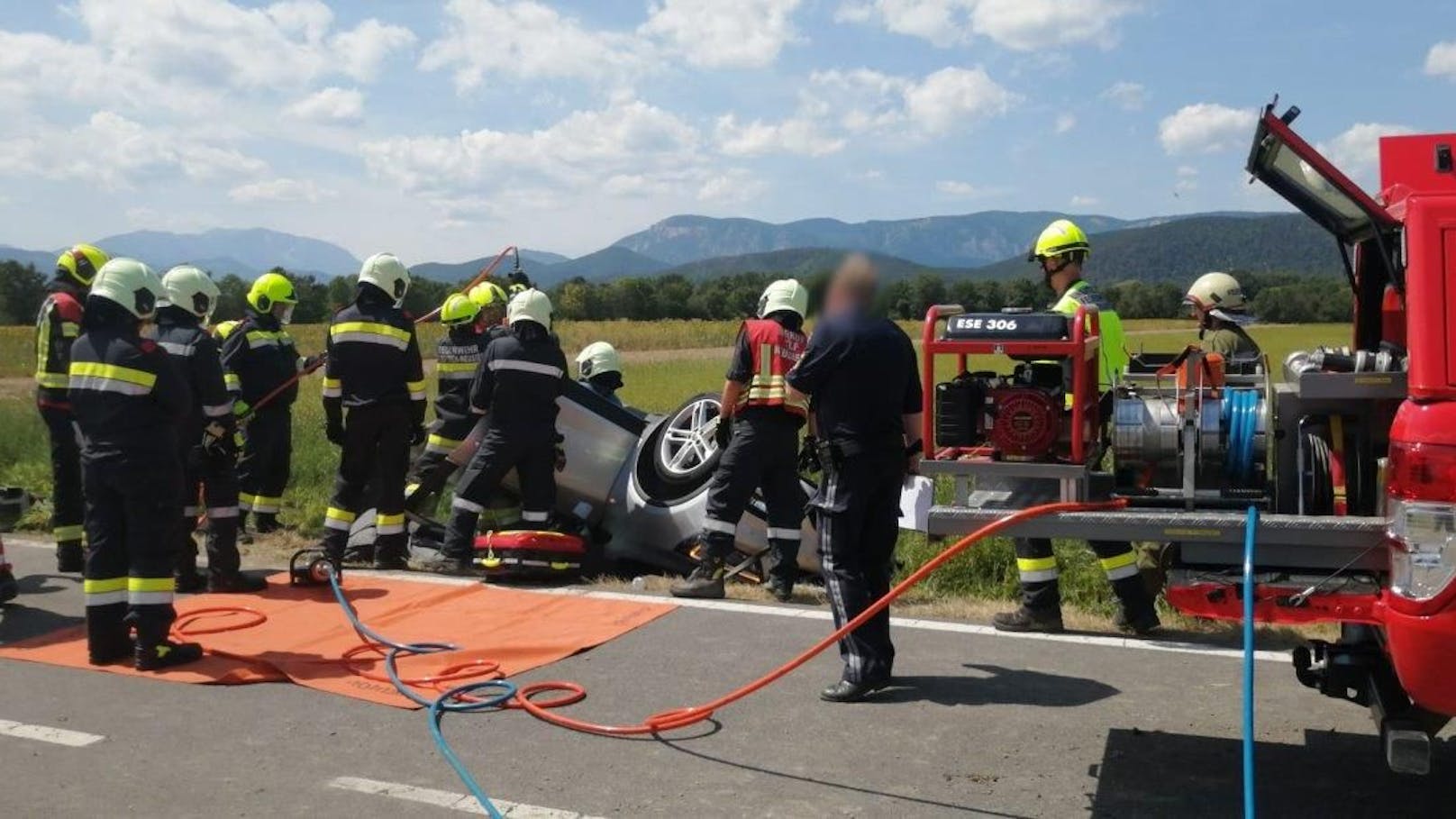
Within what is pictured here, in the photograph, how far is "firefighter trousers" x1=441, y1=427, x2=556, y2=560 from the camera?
8227 mm

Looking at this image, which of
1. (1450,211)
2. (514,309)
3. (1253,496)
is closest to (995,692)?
(1253,496)

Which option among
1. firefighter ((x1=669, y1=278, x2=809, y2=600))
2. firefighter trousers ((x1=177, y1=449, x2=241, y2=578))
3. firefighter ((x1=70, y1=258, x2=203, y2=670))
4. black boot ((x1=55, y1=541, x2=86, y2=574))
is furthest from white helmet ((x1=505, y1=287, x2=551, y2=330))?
black boot ((x1=55, y1=541, x2=86, y2=574))

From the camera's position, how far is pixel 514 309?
27.2 feet

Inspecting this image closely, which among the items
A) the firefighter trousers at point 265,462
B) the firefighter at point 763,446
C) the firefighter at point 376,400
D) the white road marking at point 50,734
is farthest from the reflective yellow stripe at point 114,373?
the firefighter trousers at point 265,462

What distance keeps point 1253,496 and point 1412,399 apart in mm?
846

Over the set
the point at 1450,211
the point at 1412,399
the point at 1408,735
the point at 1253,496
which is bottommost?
the point at 1408,735

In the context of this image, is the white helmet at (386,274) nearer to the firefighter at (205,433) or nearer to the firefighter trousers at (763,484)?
the firefighter at (205,433)

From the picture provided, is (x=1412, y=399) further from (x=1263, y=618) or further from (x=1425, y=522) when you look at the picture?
(x=1263, y=618)

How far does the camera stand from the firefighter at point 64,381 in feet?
26.7

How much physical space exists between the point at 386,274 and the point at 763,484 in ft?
9.91

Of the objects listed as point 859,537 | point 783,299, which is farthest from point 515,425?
point 859,537

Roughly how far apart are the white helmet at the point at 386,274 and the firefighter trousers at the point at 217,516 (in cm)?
149

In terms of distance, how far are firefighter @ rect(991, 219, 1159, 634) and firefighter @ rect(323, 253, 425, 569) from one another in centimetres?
425

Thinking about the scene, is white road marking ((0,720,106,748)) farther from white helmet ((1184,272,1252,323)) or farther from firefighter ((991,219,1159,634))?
white helmet ((1184,272,1252,323))
